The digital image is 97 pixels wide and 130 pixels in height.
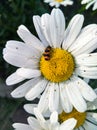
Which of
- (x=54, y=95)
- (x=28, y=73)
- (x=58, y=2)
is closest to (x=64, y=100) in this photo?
(x=54, y=95)

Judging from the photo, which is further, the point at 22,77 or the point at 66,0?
the point at 66,0

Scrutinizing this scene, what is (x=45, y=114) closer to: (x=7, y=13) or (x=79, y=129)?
(x=79, y=129)

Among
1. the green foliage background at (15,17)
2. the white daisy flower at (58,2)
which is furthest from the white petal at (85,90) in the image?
the white daisy flower at (58,2)

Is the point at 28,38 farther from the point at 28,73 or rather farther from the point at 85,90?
the point at 85,90

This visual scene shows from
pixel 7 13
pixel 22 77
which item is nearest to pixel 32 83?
pixel 22 77

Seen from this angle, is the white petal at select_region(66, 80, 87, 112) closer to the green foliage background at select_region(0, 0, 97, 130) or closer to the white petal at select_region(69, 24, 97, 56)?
the white petal at select_region(69, 24, 97, 56)

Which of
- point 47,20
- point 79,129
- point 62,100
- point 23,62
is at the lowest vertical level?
point 79,129
